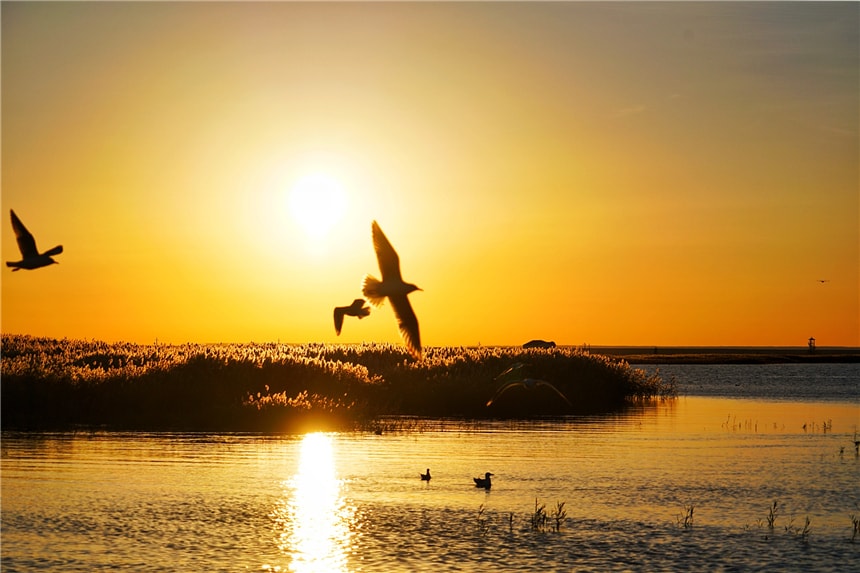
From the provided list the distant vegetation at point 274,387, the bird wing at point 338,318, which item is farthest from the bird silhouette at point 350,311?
the distant vegetation at point 274,387

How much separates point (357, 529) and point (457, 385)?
1129 inches

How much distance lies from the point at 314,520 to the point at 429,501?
3.14 metres

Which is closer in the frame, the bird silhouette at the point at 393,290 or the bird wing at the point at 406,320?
the bird silhouette at the point at 393,290

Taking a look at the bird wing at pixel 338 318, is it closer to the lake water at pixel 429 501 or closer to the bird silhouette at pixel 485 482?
the lake water at pixel 429 501

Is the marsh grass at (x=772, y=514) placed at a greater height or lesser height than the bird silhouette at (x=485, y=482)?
lesser

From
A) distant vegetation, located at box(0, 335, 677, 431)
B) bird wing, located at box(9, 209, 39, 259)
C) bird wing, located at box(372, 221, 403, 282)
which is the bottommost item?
distant vegetation, located at box(0, 335, 677, 431)

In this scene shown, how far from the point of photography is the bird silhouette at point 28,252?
66.0 feet

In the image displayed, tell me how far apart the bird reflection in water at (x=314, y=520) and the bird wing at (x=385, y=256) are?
6.96 m

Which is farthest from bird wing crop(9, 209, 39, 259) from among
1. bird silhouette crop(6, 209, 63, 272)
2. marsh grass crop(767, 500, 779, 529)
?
marsh grass crop(767, 500, 779, 529)

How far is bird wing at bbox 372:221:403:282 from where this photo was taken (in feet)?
49.3

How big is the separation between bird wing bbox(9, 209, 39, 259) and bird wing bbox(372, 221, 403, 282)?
28.9 ft

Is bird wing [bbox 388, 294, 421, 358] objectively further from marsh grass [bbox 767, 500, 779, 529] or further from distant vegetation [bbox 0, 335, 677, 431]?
distant vegetation [bbox 0, 335, 677, 431]

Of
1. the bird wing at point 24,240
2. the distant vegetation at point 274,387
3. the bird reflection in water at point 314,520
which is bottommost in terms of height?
the bird reflection in water at point 314,520

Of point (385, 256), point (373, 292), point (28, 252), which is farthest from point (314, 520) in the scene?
point (385, 256)
